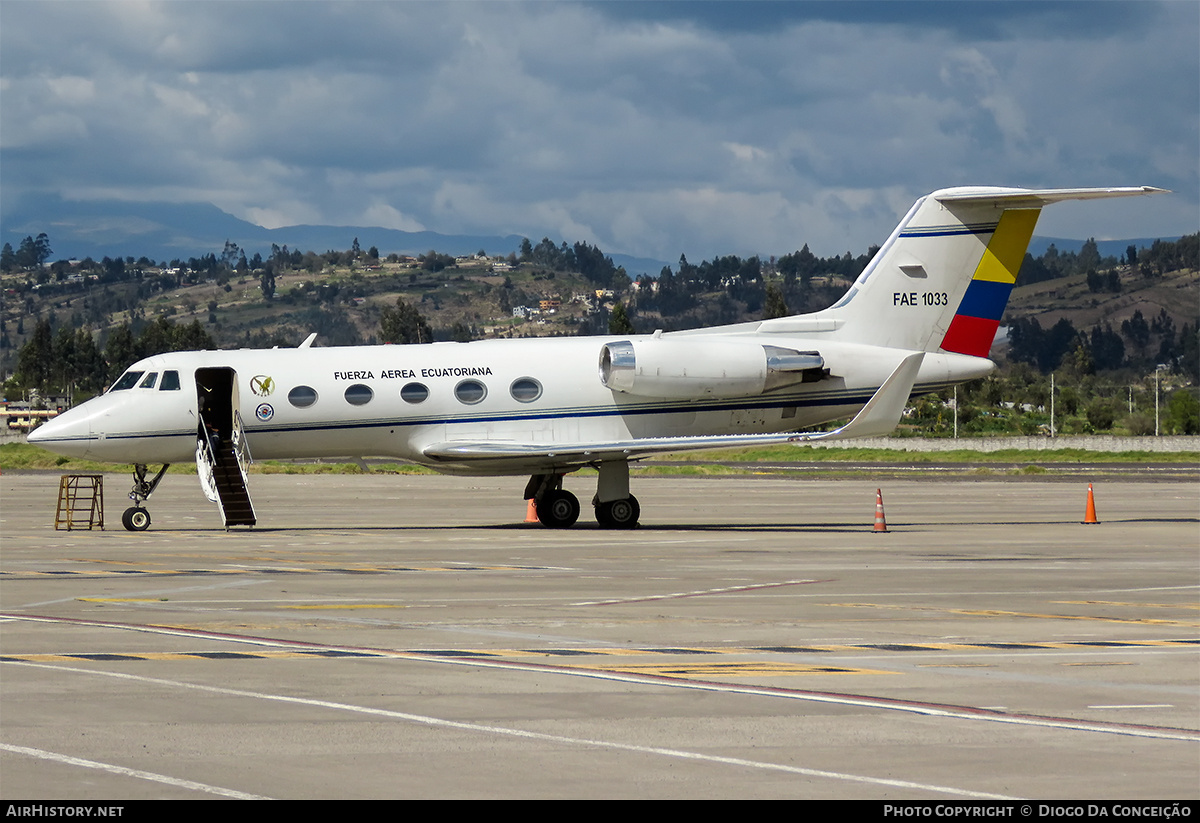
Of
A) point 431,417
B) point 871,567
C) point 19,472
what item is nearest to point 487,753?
point 871,567

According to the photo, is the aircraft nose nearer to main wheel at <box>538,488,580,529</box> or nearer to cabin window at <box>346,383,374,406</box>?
cabin window at <box>346,383,374,406</box>

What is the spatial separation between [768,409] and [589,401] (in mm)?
3725

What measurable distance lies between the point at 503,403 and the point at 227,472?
557cm

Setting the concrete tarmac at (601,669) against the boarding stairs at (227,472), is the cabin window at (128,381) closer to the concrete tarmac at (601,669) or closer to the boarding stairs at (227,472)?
the boarding stairs at (227,472)

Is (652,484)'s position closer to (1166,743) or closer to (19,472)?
(19,472)

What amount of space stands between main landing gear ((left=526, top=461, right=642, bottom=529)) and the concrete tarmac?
12.5ft

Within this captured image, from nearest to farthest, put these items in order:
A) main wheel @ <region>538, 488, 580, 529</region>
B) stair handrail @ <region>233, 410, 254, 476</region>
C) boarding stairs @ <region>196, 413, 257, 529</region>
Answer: boarding stairs @ <region>196, 413, 257, 529</region> < stair handrail @ <region>233, 410, 254, 476</region> < main wheel @ <region>538, 488, 580, 529</region>

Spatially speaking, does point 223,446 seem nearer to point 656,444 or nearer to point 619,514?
point 619,514

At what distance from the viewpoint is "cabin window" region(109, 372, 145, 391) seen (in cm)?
2986

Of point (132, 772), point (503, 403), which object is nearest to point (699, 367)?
point (503, 403)

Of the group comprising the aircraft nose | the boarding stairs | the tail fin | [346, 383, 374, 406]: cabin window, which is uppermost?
the tail fin

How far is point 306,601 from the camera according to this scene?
16.6 meters

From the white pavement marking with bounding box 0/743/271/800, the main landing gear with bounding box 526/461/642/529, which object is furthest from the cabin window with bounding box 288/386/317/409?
the white pavement marking with bounding box 0/743/271/800

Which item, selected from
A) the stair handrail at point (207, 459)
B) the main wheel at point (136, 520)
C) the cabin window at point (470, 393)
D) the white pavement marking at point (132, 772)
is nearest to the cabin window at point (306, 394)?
the stair handrail at point (207, 459)
